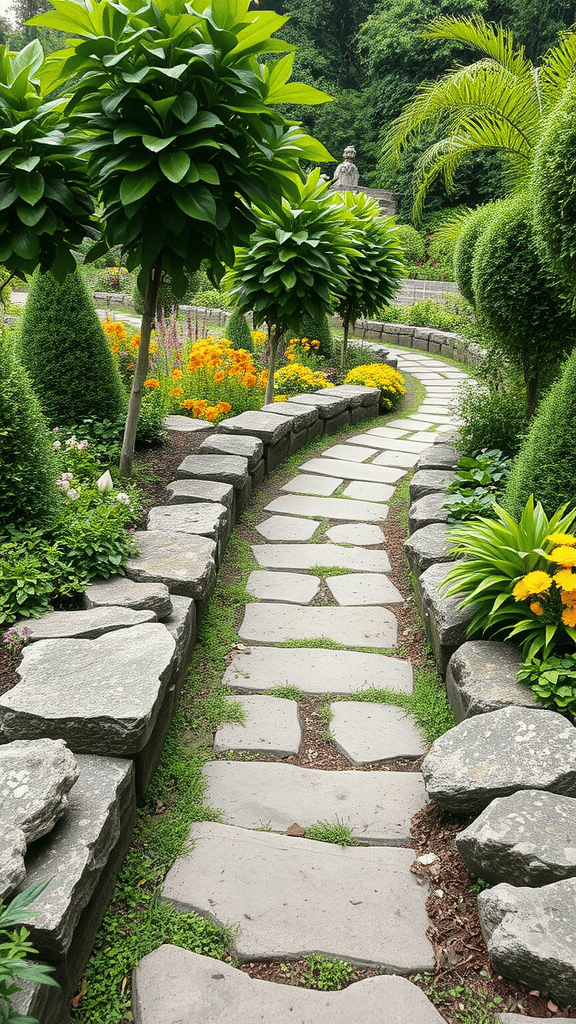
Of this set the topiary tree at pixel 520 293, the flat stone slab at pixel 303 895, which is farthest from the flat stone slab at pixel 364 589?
the topiary tree at pixel 520 293

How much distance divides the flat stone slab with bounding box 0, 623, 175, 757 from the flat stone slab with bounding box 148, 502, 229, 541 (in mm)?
1206

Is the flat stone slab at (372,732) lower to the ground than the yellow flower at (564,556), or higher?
lower

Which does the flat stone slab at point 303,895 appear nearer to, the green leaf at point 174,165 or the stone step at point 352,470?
the green leaf at point 174,165

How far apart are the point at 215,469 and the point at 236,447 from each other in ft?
1.71

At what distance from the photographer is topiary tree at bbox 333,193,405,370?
830cm

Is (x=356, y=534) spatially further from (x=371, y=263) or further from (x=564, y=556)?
(x=371, y=263)

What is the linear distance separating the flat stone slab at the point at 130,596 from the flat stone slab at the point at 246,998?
1.20 m

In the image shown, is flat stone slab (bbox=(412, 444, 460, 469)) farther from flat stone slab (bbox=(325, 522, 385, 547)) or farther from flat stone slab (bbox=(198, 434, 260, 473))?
flat stone slab (bbox=(198, 434, 260, 473))

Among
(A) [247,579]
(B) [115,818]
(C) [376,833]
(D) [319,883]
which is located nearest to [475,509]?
(A) [247,579]

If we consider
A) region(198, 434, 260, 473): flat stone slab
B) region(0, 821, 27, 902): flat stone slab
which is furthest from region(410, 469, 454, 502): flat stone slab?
region(0, 821, 27, 902): flat stone slab

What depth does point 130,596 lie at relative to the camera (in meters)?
2.60

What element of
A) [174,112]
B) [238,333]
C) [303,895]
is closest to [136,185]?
[174,112]

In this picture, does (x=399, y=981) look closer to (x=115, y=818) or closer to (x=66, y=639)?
(x=115, y=818)

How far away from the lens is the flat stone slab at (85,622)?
2312 mm
